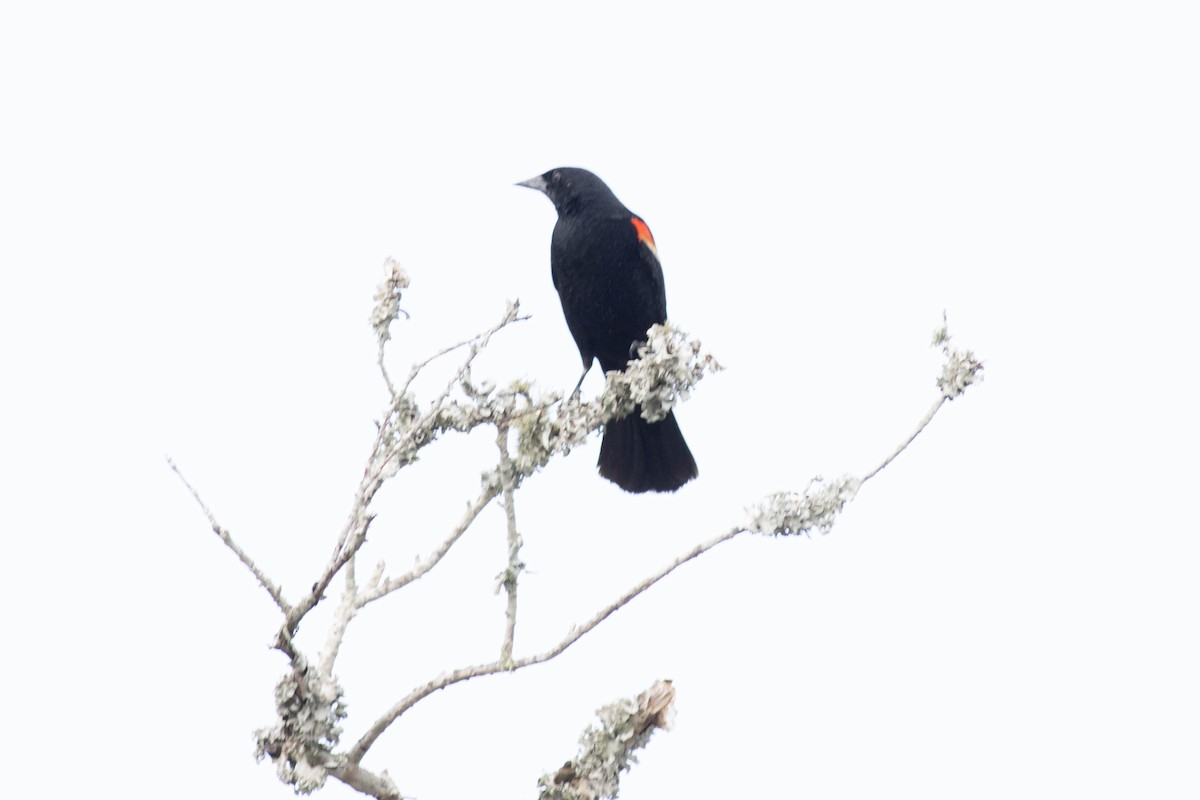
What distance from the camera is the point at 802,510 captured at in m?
4.14

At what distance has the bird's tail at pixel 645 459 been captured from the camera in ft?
19.7

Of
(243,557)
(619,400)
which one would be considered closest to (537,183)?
(619,400)

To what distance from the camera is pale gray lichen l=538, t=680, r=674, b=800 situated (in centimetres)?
402

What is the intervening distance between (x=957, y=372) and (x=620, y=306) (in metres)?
2.12

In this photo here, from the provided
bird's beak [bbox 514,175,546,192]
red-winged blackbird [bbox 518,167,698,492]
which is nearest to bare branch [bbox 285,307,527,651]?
red-winged blackbird [bbox 518,167,698,492]

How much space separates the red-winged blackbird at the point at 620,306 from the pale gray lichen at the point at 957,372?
196cm

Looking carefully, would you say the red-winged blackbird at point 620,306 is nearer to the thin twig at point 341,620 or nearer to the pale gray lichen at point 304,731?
the thin twig at point 341,620

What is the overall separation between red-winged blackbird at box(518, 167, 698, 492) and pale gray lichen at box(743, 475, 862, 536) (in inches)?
72.1

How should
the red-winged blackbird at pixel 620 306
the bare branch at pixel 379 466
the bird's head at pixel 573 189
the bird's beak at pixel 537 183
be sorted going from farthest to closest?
the bird's beak at pixel 537 183 → the bird's head at pixel 573 189 → the red-winged blackbird at pixel 620 306 → the bare branch at pixel 379 466

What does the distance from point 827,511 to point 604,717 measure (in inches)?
35.9

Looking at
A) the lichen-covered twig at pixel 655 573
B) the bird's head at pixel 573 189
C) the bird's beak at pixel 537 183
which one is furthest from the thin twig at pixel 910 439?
the bird's beak at pixel 537 183

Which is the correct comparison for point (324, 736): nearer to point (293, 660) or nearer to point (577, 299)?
point (293, 660)

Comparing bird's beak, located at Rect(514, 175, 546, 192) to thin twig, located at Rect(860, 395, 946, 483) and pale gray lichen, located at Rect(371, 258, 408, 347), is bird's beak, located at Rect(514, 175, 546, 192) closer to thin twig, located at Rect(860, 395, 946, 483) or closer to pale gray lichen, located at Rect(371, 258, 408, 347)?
pale gray lichen, located at Rect(371, 258, 408, 347)

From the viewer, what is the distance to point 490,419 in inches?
173
